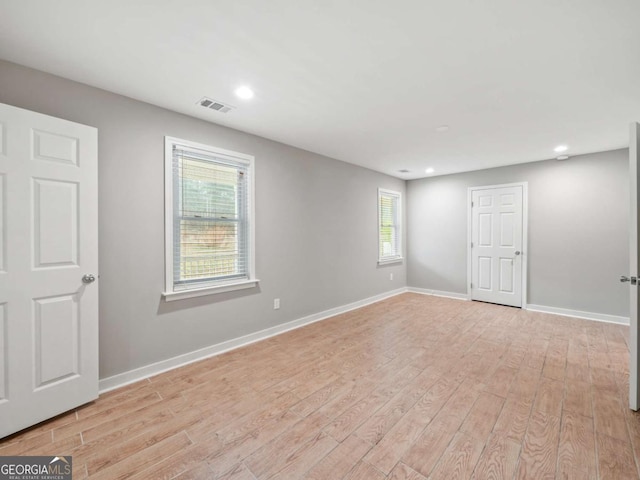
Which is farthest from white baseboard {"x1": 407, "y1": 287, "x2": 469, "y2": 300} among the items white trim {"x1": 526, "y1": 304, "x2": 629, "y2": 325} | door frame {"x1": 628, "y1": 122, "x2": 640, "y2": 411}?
door frame {"x1": 628, "y1": 122, "x2": 640, "y2": 411}

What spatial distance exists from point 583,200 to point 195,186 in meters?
5.50

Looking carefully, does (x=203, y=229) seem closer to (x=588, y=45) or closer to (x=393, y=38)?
(x=393, y=38)

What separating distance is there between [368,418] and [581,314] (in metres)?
4.36

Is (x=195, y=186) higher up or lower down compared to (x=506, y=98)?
lower down

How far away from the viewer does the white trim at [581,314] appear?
13.2 ft

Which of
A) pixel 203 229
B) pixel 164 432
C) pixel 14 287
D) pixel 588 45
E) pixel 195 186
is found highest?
pixel 588 45

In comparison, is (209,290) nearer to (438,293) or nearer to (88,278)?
(88,278)

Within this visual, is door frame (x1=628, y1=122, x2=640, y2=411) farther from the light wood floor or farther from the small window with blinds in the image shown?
the small window with blinds

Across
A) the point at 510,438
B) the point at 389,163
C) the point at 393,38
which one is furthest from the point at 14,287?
the point at 389,163

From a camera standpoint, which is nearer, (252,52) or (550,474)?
(550,474)

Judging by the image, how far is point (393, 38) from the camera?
1.75 meters

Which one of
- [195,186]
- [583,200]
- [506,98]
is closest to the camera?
[506,98]

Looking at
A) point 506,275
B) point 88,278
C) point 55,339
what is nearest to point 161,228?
point 88,278

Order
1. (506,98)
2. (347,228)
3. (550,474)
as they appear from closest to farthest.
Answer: (550,474)
(506,98)
(347,228)
